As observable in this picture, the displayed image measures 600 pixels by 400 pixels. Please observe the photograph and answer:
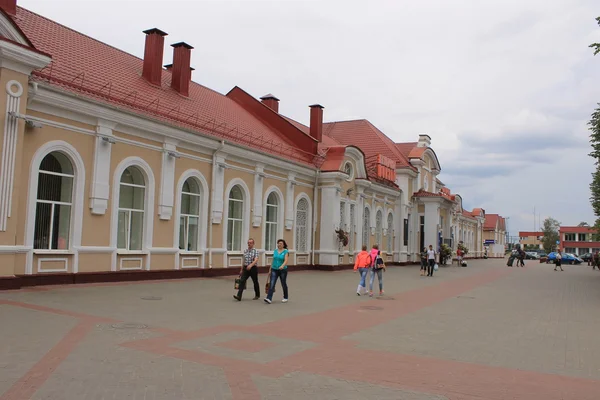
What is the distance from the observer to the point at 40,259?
14.0m

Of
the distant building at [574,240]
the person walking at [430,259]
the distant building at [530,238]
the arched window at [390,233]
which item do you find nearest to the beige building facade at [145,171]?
the person walking at [430,259]

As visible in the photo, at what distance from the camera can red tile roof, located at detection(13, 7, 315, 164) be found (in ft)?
54.0

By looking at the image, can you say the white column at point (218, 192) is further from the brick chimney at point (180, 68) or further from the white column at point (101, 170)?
the white column at point (101, 170)

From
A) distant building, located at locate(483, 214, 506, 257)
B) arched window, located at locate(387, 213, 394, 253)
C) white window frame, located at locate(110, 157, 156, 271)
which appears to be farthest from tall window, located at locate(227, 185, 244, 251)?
distant building, located at locate(483, 214, 506, 257)

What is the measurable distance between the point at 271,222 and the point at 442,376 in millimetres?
18848

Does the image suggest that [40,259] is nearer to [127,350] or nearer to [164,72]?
[127,350]

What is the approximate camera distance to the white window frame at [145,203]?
53.9 feet

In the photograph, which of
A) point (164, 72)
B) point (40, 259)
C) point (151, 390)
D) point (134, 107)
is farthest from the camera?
point (164, 72)

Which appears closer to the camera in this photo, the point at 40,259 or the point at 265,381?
the point at 265,381

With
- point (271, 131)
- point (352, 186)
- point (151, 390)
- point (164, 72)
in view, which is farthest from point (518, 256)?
point (151, 390)

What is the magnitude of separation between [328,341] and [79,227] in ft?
32.3

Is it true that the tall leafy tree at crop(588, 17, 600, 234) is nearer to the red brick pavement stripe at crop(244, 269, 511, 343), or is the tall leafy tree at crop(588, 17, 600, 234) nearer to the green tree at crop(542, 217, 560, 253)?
the red brick pavement stripe at crop(244, 269, 511, 343)

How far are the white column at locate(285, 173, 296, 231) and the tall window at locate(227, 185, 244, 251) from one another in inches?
138

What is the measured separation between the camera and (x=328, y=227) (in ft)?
92.7
